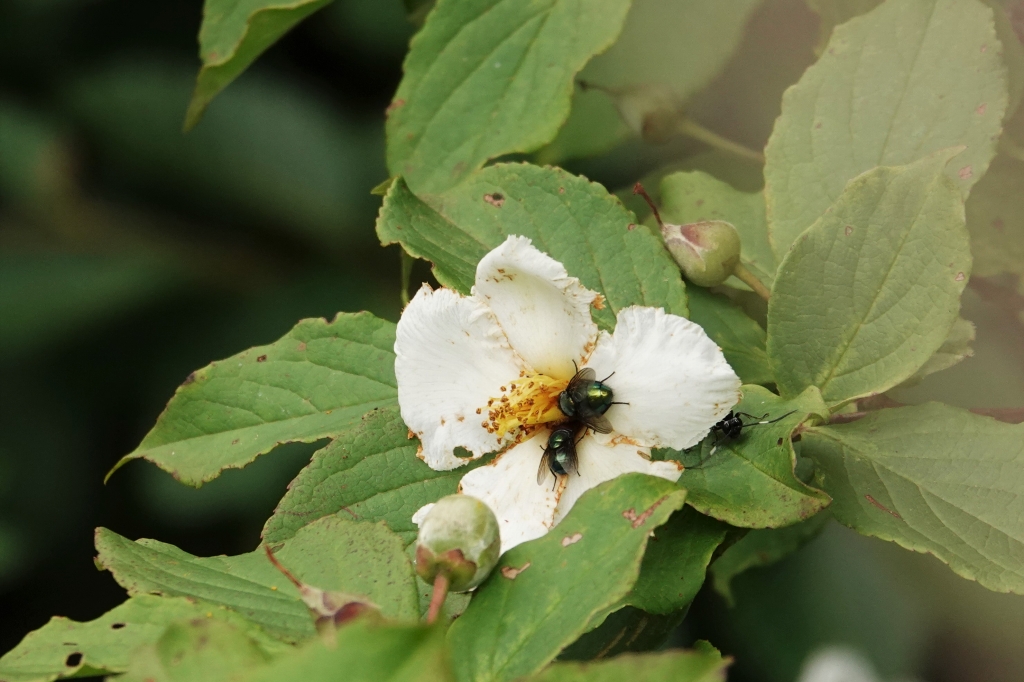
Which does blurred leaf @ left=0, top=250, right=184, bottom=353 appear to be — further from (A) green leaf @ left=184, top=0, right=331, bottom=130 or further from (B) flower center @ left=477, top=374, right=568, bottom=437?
(B) flower center @ left=477, top=374, right=568, bottom=437

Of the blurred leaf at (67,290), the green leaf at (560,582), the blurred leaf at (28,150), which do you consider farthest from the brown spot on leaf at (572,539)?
the blurred leaf at (28,150)

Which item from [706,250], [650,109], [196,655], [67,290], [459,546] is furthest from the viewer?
[67,290]

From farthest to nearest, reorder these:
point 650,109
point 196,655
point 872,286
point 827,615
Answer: point 827,615 → point 650,109 → point 872,286 → point 196,655

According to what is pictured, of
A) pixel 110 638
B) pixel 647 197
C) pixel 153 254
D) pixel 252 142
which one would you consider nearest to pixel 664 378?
pixel 647 197

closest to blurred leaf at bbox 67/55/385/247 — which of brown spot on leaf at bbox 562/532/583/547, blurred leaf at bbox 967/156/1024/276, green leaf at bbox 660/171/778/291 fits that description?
green leaf at bbox 660/171/778/291

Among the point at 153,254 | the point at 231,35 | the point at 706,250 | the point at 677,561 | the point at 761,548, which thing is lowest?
the point at 761,548

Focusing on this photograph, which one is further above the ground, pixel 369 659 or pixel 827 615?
pixel 369 659

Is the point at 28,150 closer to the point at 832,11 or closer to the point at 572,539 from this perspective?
the point at 832,11
